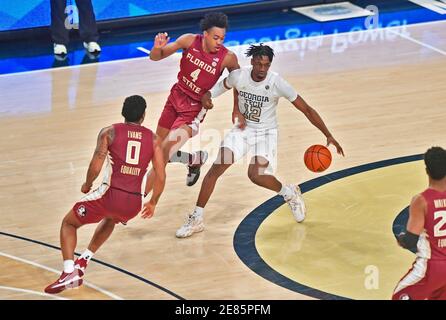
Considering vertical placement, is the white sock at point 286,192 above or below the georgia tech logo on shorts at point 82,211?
below

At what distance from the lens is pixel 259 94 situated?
10766mm

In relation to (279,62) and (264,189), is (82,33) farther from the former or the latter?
(264,189)

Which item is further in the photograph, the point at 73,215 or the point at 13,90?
the point at 13,90

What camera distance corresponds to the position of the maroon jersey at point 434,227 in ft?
26.9

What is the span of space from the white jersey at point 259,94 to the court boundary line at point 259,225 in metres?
0.98

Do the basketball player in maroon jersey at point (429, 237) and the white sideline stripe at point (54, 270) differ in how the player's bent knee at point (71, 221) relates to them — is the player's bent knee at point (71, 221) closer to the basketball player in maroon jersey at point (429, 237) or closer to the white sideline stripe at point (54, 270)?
the white sideline stripe at point (54, 270)

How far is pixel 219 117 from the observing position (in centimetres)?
1410

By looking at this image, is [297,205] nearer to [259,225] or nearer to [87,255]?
[259,225]

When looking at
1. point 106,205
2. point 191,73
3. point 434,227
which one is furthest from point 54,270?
Answer: point 434,227

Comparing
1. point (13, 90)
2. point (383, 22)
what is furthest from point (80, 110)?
point (383, 22)

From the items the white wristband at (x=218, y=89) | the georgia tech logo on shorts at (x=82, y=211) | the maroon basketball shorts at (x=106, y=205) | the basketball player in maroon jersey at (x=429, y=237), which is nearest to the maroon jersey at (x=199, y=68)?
the white wristband at (x=218, y=89)

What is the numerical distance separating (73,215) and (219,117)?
186 inches

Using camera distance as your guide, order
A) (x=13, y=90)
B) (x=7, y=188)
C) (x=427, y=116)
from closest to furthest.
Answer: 1. (x=7, y=188)
2. (x=427, y=116)
3. (x=13, y=90)

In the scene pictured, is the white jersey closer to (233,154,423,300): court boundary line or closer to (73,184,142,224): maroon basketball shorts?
(233,154,423,300): court boundary line
